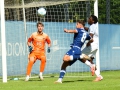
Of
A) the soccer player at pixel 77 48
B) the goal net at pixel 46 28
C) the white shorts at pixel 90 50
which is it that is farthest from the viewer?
the goal net at pixel 46 28

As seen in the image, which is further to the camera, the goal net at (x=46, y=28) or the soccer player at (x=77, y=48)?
the goal net at (x=46, y=28)

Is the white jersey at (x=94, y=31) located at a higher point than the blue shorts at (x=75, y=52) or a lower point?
higher

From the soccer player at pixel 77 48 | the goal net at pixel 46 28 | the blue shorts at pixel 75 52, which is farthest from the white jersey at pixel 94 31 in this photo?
the goal net at pixel 46 28

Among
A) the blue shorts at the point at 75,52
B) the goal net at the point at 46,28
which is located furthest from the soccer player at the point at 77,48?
the goal net at the point at 46,28

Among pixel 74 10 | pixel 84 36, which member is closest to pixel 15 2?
pixel 74 10

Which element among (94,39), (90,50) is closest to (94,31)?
(94,39)

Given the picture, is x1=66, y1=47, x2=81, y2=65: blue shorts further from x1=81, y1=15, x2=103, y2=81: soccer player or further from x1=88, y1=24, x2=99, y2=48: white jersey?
x1=88, y1=24, x2=99, y2=48: white jersey

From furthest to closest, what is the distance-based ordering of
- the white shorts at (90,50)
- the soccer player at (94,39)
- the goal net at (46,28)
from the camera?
the goal net at (46,28), the white shorts at (90,50), the soccer player at (94,39)

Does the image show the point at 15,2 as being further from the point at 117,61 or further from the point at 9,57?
the point at 117,61

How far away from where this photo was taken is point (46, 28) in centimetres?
2180

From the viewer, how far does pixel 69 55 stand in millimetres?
14414

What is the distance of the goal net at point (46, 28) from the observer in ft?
65.8

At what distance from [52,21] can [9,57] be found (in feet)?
7.65

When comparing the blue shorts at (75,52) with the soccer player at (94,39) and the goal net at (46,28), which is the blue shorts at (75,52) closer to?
the soccer player at (94,39)
